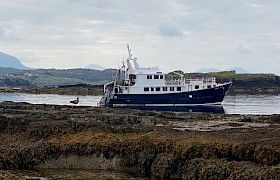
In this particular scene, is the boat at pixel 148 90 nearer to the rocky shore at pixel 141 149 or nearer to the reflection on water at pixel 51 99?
the reflection on water at pixel 51 99

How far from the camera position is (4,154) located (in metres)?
21.8

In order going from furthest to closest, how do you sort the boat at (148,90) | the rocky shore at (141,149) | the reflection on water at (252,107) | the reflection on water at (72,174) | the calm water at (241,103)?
the boat at (148,90), the calm water at (241,103), the reflection on water at (252,107), the reflection on water at (72,174), the rocky shore at (141,149)

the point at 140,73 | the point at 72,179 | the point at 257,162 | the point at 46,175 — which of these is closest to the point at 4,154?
the point at 46,175

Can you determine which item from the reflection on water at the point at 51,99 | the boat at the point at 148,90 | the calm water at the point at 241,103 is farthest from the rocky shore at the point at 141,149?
the reflection on water at the point at 51,99

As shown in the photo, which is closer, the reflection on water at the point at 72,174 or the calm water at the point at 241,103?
the reflection on water at the point at 72,174

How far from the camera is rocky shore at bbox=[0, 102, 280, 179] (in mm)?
17203

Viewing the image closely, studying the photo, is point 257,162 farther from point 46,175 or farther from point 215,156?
point 46,175

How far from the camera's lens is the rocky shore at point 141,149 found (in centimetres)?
1720

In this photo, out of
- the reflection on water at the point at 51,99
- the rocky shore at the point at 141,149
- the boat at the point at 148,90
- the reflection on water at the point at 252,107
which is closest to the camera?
the rocky shore at the point at 141,149

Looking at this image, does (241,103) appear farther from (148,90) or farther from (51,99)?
(51,99)

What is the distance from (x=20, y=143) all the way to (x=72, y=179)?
5653 millimetres

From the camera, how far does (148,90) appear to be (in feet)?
208

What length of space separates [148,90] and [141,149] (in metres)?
42.7

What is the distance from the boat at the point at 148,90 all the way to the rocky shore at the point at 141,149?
36.0 meters
